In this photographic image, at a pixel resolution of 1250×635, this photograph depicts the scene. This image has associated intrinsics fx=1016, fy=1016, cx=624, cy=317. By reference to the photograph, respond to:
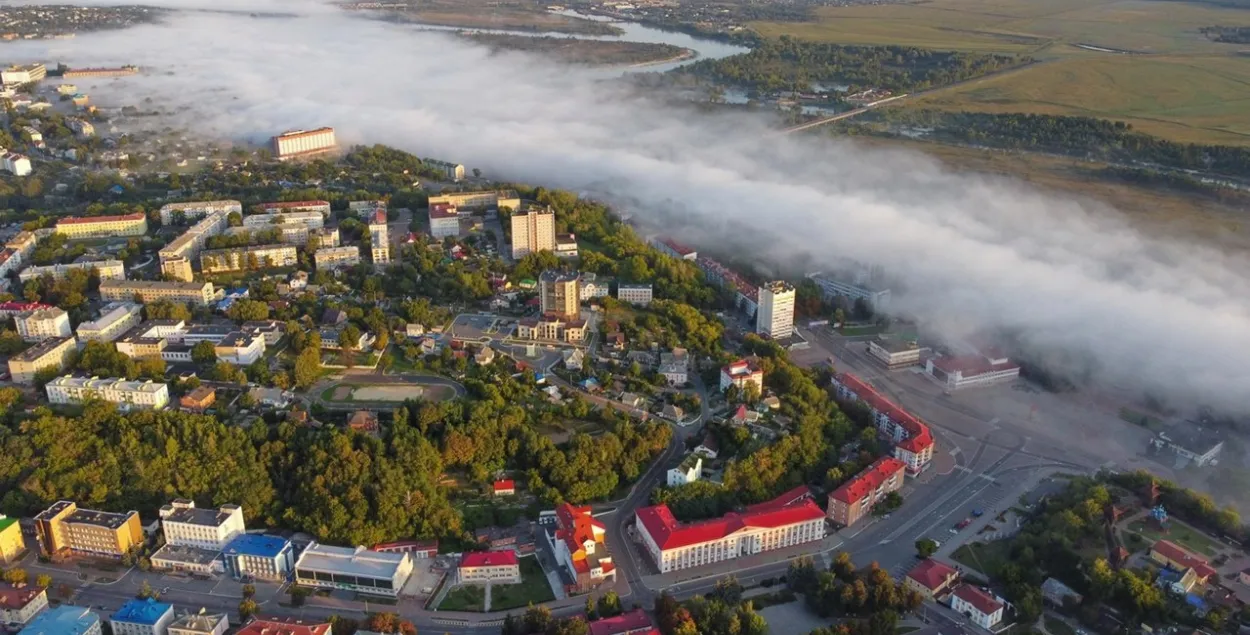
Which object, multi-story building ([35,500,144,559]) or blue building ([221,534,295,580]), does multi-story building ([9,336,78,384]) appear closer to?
multi-story building ([35,500,144,559])

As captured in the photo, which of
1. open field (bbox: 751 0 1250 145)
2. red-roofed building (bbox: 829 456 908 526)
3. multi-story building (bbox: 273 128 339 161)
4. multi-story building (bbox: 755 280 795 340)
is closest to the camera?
red-roofed building (bbox: 829 456 908 526)

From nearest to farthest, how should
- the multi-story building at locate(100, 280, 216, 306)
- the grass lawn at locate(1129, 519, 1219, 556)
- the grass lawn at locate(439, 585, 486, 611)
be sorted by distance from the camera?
the grass lawn at locate(439, 585, 486, 611)
the grass lawn at locate(1129, 519, 1219, 556)
the multi-story building at locate(100, 280, 216, 306)

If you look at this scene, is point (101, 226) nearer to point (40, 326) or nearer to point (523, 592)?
point (40, 326)

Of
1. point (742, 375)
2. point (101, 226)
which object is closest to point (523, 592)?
point (742, 375)

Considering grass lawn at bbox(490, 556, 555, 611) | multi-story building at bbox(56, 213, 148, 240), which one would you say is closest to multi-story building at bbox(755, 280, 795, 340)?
grass lawn at bbox(490, 556, 555, 611)

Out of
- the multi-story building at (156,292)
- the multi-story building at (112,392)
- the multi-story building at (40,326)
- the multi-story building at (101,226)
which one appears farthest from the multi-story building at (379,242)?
the multi-story building at (112,392)

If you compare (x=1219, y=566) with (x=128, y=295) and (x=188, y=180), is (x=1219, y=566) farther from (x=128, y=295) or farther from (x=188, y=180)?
(x=188, y=180)

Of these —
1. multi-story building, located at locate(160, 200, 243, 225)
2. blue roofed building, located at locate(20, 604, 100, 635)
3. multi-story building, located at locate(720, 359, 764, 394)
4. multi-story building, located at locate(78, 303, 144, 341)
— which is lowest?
blue roofed building, located at locate(20, 604, 100, 635)
